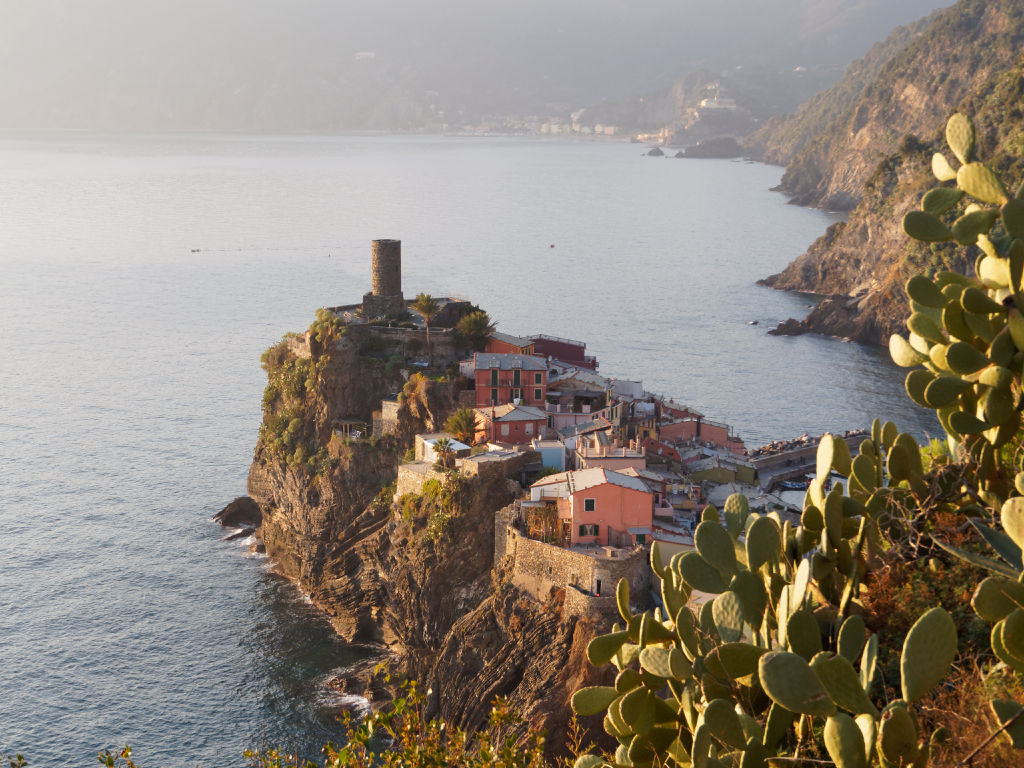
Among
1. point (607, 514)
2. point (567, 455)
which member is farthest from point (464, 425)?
point (607, 514)

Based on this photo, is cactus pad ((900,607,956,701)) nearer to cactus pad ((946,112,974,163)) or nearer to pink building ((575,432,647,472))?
cactus pad ((946,112,974,163))

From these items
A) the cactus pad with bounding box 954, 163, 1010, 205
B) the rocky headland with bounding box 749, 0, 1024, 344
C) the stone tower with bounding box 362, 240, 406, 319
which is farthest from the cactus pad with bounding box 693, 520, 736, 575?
the rocky headland with bounding box 749, 0, 1024, 344

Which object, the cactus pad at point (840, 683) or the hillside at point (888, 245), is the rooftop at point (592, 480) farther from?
the hillside at point (888, 245)

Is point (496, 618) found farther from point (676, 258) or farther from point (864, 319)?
point (676, 258)

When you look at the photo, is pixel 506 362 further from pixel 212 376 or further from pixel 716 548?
pixel 212 376

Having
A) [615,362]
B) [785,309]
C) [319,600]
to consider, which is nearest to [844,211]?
[785,309]

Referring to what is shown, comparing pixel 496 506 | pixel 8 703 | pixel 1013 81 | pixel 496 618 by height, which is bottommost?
Result: pixel 8 703
